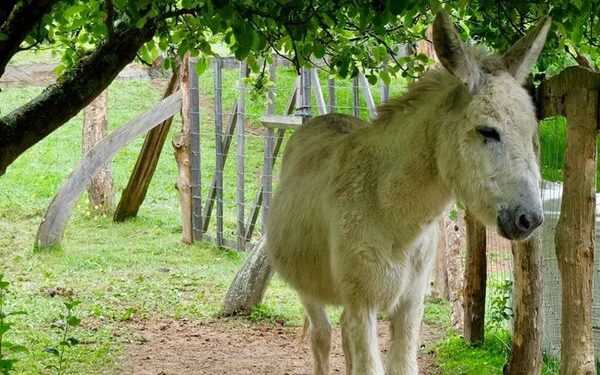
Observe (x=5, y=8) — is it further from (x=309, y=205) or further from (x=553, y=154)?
(x=553, y=154)

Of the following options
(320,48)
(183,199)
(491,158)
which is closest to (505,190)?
(491,158)

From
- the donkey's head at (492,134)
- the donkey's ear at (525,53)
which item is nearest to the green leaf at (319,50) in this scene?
the donkey's head at (492,134)

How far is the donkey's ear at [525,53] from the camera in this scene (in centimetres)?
421

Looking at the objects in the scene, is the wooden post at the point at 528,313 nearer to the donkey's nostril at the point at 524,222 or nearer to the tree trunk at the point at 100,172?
the donkey's nostril at the point at 524,222

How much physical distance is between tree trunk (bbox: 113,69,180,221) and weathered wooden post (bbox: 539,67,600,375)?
332 inches

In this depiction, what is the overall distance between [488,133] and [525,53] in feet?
1.72

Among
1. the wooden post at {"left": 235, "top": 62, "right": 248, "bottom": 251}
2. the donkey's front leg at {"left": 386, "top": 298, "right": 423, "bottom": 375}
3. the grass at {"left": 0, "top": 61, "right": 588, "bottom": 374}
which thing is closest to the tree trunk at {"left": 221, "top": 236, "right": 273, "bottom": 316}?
the grass at {"left": 0, "top": 61, "right": 588, "bottom": 374}

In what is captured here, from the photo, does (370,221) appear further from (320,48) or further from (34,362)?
(34,362)

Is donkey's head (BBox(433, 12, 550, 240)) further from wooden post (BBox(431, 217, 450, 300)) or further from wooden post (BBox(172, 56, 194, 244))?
wooden post (BBox(172, 56, 194, 244))

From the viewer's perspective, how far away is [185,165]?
41.0ft

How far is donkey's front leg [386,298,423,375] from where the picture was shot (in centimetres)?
501

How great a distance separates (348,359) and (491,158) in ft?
6.93

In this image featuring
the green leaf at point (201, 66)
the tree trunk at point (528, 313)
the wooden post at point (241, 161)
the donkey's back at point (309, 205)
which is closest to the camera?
the donkey's back at point (309, 205)

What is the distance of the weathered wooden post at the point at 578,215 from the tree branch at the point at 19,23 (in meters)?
2.54
